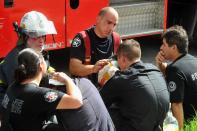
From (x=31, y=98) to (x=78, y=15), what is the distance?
3.20 meters

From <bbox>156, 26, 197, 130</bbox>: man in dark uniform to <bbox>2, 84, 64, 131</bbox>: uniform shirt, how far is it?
3.91 feet

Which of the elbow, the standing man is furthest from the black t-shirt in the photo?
the elbow

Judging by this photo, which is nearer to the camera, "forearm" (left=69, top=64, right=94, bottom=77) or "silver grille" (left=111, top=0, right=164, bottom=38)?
"forearm" (left=69, top=64, right=94, bottom=77)

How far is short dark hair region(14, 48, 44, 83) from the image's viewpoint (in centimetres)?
302

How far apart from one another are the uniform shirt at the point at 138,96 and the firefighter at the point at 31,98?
0.44 metres

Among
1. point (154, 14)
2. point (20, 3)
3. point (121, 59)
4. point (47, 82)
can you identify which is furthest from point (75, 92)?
point (154, 14)

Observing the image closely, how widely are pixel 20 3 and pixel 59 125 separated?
8.39 ft

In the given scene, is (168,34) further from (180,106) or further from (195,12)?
(195,12)

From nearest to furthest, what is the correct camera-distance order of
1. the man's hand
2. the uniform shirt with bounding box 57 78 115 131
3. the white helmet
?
1. the uniform shirt with bounding box 57 78 115 131
2. the white helmet
3. the man's hand

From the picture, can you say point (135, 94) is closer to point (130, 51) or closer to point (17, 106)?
point (130, 51)

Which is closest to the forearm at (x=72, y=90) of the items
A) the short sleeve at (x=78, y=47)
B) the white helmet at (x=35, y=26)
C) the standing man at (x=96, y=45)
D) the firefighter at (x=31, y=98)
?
the firefighter at (x=31, y=98)

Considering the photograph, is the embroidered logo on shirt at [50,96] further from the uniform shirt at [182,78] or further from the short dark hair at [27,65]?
the uniform shirt at [182,78]

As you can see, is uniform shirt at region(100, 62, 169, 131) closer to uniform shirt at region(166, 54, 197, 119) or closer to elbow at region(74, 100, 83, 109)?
uniform shirt at region(166, 54, 197, 119)

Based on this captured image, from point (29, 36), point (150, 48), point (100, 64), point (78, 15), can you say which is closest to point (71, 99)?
point (29, 36)
